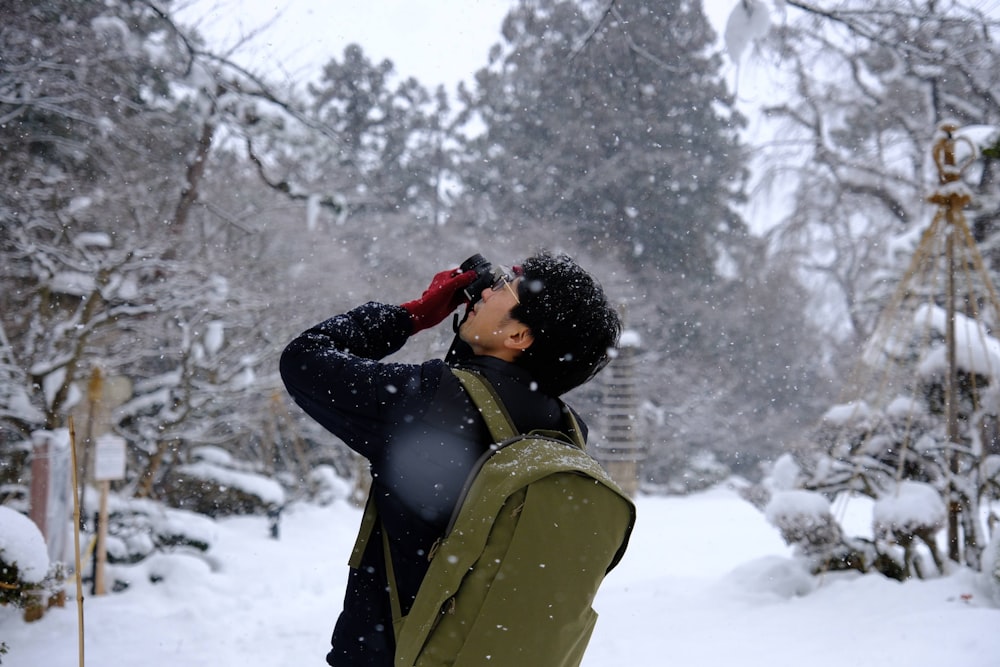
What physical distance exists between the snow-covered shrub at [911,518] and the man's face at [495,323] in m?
4.13

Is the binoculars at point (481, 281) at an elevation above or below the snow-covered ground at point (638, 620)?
above

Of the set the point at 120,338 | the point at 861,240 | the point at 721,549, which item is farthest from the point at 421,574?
the point at 861,240

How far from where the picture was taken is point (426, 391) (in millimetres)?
1194

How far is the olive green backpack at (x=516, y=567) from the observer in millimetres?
1058

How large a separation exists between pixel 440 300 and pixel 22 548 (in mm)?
2524

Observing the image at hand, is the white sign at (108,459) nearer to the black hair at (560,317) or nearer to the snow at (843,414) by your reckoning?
the black hair at (560,317)

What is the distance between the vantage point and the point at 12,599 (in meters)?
2.85

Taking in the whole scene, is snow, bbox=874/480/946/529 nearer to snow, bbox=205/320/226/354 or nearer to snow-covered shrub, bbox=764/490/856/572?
snow-covered shrub, bbox=764/490/856/572

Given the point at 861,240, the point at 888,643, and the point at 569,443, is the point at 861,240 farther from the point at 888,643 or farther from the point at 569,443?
the point at 569,443

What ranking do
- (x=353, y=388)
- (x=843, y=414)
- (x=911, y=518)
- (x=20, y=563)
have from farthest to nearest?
(x=843, y=414) → (x=911, y=518) → (x=20, y=563) → (x=353, y=388)

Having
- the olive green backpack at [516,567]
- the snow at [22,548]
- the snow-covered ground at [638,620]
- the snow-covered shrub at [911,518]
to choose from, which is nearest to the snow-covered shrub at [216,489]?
the snow-covered ground at [638,620]

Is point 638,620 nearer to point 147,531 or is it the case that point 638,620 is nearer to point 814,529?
point 814,529

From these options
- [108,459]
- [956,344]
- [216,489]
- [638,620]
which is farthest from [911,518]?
[216,489]

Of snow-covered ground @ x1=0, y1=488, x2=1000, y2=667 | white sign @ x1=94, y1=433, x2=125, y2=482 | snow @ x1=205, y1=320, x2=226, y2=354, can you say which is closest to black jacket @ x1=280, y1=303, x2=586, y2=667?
snow-covered ground @ x1=0, y1=488, x2=1000, y2=667
